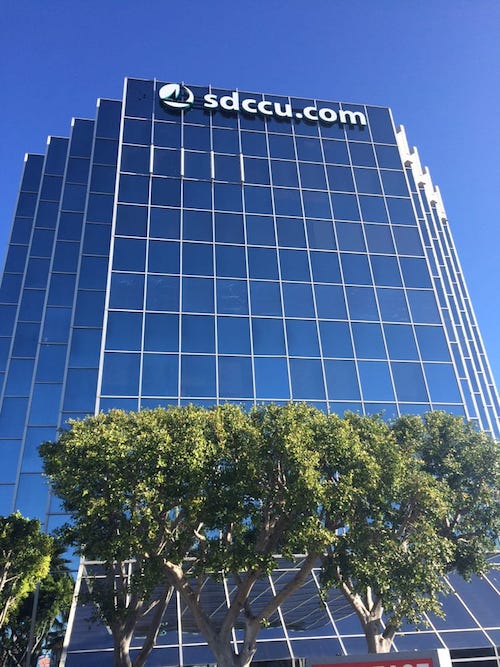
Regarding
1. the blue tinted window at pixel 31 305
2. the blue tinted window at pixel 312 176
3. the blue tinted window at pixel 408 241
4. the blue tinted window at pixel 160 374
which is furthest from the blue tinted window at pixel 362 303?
the blue tinted window at pixel 31 305

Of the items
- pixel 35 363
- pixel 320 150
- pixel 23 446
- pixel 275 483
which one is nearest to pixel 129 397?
pixel 23 446

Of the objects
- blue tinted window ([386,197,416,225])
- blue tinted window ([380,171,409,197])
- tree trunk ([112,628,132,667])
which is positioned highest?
blue tinted window ([380,171,409,197])

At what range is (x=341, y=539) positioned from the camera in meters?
16.8

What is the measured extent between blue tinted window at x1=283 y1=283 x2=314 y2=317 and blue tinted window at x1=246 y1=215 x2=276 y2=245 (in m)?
3.61

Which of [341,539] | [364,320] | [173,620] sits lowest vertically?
[173,620]

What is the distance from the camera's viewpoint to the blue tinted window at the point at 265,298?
32844 mm

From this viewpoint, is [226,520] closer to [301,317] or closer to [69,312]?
[301,317]

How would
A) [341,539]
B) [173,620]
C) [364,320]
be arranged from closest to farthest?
[341,539]
[173,620]
[364,320]

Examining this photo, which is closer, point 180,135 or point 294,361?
point 294,361

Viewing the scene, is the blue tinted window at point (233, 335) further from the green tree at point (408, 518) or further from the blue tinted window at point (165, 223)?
the green tree at point (408, 518)

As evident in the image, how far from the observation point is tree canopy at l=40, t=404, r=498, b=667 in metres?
15.4

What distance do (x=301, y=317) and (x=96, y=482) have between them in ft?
64.8

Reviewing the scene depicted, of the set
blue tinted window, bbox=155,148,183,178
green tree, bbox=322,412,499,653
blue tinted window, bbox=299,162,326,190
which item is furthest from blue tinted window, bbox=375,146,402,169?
green tree, bbox=322,412,499,653

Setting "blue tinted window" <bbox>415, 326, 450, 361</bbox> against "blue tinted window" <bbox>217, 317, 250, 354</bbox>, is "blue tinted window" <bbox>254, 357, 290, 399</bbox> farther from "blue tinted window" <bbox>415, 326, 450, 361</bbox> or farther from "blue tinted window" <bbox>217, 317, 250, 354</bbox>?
"blue tinted window" <bbox>415, 326, 450, 361</bbox>
